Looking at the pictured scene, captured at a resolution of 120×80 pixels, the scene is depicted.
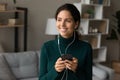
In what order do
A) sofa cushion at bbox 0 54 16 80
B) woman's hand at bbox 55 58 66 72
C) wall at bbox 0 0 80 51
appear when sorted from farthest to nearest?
wall at bbox 0 0 80 51 → sofa cushion at bbox 0 54 16 80 → woman's hand at bbox 55 58 66 72

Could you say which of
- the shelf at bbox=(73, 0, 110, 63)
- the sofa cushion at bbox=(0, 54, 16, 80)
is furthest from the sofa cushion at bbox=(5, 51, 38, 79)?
the shelf at bbox=(73, 0, 110, 63)

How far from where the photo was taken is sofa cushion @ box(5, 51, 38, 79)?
3.10 m

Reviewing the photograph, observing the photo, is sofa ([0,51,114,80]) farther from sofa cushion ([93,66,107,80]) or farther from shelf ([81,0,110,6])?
shelf ([81,0,110,6])

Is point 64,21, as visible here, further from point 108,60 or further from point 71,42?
point 108,60

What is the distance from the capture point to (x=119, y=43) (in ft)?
17.9

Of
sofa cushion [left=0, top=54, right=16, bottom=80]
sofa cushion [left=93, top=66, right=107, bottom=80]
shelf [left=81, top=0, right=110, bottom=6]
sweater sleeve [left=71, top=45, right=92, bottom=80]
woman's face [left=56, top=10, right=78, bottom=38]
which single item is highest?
shelf [left=81, top=0, right=110, bottom=6]

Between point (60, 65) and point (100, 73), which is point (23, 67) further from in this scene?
point (60, 65)

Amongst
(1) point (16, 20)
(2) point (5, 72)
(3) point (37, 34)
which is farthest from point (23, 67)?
(3) point (37, 34)

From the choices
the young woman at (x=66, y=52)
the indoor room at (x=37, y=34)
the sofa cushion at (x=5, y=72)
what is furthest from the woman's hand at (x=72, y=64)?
the sofa cushion at (x=5, y=72)

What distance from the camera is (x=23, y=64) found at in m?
3.16

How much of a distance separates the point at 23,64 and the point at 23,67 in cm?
4

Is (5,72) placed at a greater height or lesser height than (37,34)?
lesser

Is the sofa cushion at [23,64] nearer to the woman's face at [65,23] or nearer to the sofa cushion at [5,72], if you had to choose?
the sofa cushion at [5,72]

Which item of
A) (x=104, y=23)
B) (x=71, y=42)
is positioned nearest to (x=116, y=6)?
(x=104, y=23)
